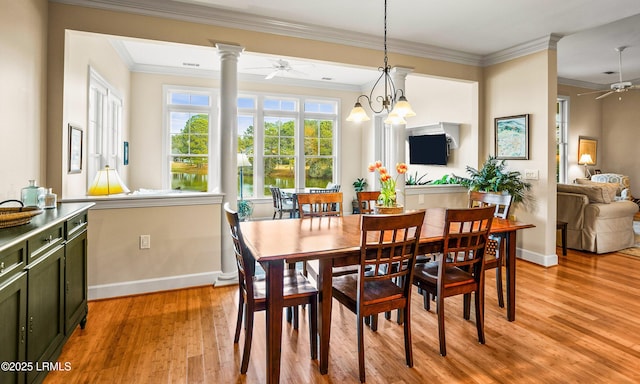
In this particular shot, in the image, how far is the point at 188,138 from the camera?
6789 mm

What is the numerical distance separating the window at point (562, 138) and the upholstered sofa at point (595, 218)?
2919 millimetres

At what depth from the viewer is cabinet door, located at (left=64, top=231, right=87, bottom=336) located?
7.61ft

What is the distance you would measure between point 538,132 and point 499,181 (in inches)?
29.5

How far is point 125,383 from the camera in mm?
2043

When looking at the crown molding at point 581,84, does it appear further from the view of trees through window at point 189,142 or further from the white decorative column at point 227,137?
the view of trees through window at point 189,142

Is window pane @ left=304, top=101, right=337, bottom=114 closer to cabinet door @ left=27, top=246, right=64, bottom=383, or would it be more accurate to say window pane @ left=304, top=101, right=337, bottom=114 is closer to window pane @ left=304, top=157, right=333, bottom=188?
window pane @ left=304, top=157, right=333, bottom=188

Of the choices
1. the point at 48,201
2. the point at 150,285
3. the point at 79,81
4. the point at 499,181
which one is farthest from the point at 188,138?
the point at 499,181

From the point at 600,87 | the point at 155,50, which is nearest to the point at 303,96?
the point at 155,50

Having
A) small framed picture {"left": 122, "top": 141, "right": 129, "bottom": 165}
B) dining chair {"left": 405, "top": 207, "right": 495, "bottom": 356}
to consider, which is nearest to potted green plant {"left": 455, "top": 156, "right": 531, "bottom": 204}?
dining chair {"left": 405, "top": 207, "right": 495, "bottom": 356}

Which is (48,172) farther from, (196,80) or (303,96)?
(303,96)

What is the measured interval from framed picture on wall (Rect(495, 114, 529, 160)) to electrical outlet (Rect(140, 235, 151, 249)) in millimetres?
4527

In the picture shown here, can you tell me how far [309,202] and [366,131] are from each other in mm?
4890

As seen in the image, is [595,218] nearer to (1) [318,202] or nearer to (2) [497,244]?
(2) [497,244]

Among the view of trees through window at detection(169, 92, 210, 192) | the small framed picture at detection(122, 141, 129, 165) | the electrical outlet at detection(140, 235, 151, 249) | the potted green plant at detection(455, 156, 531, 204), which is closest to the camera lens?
the electrical outlet at detection(140, 235, 151, 249)
